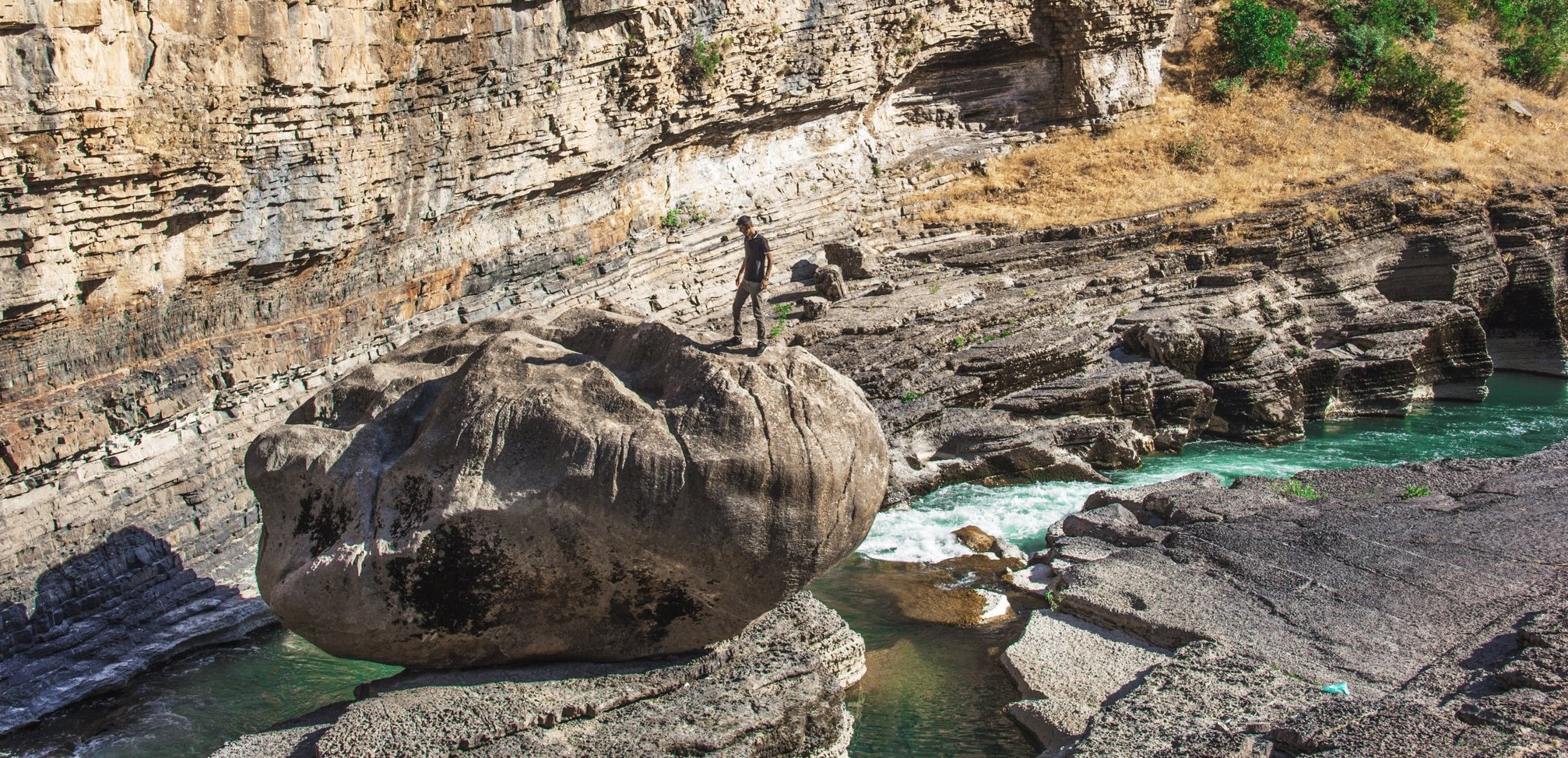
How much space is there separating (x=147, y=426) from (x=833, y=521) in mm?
9421

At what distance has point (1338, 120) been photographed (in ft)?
104

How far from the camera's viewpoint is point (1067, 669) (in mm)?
12219

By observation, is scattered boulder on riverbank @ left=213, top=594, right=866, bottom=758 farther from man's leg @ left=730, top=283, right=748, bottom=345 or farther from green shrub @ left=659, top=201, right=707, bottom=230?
green shrub @ left=659, top=201, right=707, bottom=230

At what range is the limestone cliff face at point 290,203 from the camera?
1365cm

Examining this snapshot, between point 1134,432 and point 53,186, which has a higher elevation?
point 53,186

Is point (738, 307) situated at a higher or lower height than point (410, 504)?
higher

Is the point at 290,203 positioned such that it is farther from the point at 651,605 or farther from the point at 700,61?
the point at 651,605

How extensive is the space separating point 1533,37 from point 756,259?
32.9 m

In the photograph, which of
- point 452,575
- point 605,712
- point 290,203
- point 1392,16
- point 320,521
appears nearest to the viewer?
point 605,712

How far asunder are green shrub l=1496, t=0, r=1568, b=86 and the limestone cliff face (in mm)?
19988

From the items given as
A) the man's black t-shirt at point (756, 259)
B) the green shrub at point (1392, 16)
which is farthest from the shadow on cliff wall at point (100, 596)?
the green shrub at point (1392, 16)

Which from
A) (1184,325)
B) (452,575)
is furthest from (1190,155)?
(452,575)

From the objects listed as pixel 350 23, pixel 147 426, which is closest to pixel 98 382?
pixel 147 426

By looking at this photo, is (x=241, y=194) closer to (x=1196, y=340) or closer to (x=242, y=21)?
(x=242, y=21)
